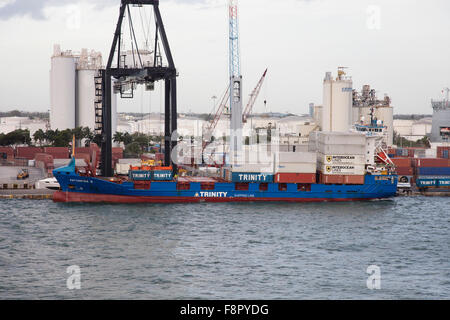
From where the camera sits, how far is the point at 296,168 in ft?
129

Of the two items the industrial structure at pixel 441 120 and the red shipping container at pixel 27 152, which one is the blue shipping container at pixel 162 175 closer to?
the red shipping container at pixel 27 152

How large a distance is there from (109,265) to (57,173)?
61.7 ft

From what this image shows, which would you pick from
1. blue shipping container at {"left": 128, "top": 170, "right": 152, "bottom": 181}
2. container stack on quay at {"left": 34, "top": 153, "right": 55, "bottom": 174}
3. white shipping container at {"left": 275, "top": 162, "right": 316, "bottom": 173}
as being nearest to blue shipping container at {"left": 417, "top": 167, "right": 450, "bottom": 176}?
white shipping container at {"left": 275, "top": 162, "right": 316, "bottom": 173}

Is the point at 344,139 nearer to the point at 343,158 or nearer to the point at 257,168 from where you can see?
the point at 343,158

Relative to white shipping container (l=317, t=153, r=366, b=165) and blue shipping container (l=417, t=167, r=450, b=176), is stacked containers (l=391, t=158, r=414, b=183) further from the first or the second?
white shipping container (l=317, t=153, r=366, b=165)

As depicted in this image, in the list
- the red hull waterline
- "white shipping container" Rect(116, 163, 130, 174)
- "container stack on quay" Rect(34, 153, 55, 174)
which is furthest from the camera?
"container stack on quay" Rect(34, 153, 55, 174)

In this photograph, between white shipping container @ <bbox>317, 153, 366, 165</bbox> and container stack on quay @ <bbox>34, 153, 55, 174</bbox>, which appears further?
container stack on quay @ <bbox>34, 153, 55, 174</bbox>

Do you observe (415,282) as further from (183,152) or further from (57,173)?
(183,152)

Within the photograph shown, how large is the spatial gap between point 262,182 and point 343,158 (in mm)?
5541

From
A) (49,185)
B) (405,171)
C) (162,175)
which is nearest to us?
(162,175)

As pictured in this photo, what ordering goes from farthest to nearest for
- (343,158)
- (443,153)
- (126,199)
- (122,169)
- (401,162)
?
(443,153) < (401,162) < (122,169) < (343,158) < (126,199)

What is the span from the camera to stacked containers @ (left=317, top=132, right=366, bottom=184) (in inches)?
1563

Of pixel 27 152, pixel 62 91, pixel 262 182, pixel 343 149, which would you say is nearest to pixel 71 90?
pixel 62 91

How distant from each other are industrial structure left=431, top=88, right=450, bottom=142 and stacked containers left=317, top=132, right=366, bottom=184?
148 ft
